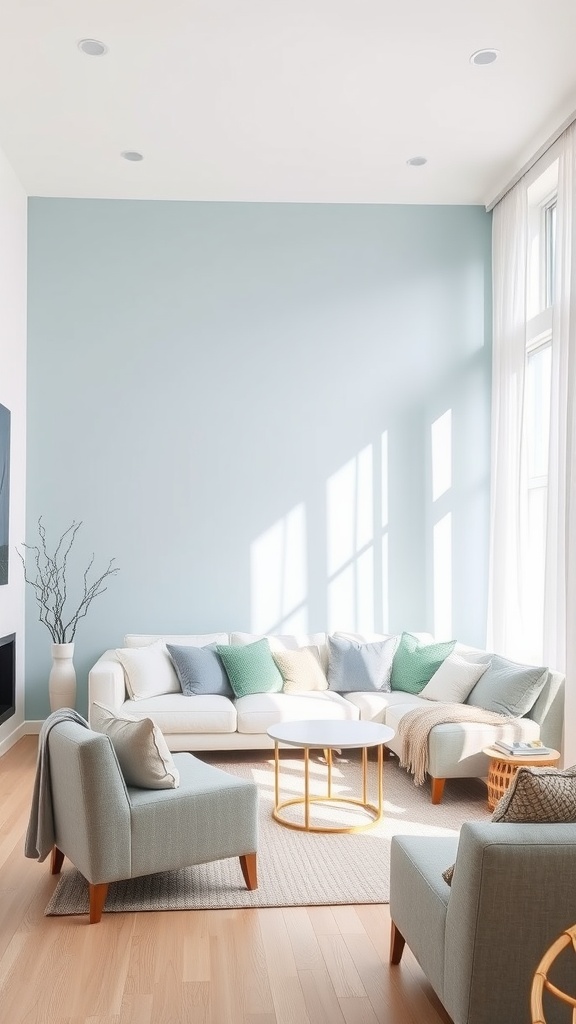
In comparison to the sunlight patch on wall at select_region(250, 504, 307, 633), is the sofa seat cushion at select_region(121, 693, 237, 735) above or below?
below

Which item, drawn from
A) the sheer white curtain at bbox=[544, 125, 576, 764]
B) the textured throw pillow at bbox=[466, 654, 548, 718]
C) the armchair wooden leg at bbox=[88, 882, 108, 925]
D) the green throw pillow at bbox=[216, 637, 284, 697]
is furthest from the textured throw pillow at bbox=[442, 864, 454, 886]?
the green throw pillow at bbox=[216, 637, 284, 697]

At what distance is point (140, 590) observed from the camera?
657cm

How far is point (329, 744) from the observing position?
4195 mm

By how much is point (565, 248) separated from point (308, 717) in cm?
322

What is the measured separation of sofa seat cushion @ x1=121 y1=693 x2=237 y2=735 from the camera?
5426 millimetres

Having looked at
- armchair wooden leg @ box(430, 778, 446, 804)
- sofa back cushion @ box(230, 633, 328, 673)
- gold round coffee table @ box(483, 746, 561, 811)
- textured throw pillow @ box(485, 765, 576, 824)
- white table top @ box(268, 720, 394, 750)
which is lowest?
armchair wooden leg @ box(430, 778, 446, 804)

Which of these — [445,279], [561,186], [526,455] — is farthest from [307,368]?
[561,186]

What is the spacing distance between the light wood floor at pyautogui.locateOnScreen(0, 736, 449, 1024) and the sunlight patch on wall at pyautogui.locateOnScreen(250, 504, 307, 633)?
10.8 feet

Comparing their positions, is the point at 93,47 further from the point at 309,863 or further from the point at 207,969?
the point at 207,969

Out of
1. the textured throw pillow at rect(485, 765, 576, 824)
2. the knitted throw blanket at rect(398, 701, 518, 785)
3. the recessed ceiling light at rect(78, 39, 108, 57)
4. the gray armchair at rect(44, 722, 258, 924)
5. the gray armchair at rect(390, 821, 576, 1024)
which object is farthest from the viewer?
the knitted throw blanket at rect(398, 701, 518, 785)

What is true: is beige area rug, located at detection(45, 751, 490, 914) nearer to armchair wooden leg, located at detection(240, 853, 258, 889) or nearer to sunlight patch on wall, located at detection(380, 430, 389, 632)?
armchair wooden leg, located at detection(240, 853, 258, 889)

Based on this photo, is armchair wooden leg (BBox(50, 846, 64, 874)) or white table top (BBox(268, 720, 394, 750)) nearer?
armchair wooden leg (BBox(50, 846, 64, 874))

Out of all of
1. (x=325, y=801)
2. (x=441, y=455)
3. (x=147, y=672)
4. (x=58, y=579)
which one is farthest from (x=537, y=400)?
(x=58, y=579)

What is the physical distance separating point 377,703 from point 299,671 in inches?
23.7
